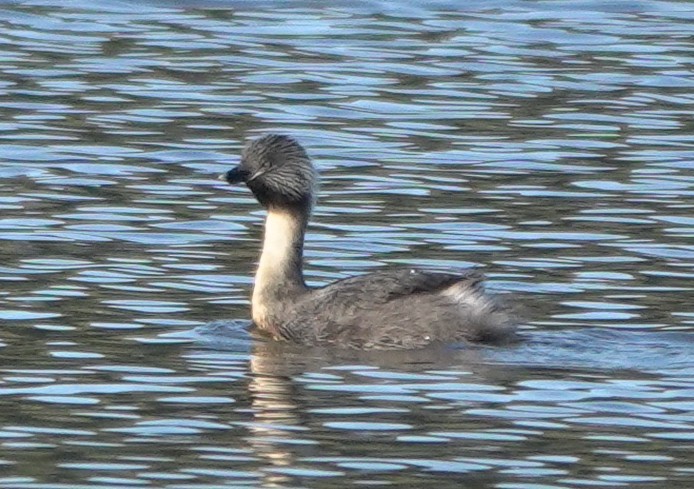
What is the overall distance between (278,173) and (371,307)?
52.1 inches

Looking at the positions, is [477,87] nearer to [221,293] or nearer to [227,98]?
[227,98]

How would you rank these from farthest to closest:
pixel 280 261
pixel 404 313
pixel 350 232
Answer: pixel 350 232
pixel 280 261
pixel 404 313

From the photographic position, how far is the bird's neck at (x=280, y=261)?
14.8 meters

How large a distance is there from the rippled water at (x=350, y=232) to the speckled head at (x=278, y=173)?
0.79 meters

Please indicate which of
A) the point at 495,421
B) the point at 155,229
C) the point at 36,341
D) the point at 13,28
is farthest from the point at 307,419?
the point at 13,28

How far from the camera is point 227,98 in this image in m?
23.1

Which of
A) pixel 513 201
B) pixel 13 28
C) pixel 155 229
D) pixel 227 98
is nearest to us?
pixel 155 229

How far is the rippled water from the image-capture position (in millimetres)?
11281

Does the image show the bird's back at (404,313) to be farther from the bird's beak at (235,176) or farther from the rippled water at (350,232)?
the bird's beak at (235,176)

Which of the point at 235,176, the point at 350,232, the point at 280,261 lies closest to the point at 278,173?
the point at 235,176

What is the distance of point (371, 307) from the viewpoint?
1422 cm

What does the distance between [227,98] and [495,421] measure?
1172 centimetres

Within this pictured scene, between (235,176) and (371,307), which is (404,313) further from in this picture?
(235,176)

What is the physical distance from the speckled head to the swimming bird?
1 centimetres
